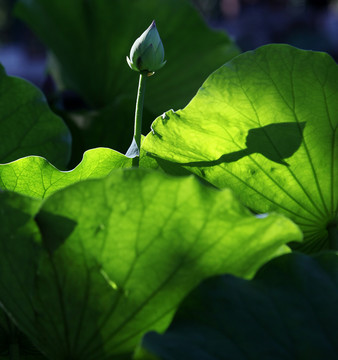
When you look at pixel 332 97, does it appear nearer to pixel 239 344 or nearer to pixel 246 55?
pixel 246 55

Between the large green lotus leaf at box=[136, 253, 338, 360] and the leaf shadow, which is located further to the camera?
the leaf shadow

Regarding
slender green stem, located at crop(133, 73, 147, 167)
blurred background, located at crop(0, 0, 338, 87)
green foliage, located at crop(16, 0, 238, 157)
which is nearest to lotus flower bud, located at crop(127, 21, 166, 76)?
slender green stem, located at crop(133, 73, 147, 167)

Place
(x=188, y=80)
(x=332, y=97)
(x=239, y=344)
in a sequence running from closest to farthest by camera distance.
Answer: (x=239, y=344), (x=332, y=97), (x=188, y=80)

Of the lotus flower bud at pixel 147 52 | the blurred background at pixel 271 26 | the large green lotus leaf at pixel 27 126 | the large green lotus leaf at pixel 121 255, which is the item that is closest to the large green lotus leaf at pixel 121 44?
the large green lotus leaf at pixel 27 126

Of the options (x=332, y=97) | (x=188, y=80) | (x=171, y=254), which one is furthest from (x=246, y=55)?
(x=188, y=80)

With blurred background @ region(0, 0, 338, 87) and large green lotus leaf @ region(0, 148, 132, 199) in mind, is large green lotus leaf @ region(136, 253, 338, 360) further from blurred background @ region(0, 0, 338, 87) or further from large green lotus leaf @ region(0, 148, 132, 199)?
blurred background @ region(0, 0, 338, 87)

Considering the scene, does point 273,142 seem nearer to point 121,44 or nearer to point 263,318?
point 263,318

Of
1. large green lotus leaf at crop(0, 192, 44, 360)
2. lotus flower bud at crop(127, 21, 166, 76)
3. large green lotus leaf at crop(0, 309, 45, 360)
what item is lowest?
large green lotus leaf at crop(0, 309, 45, 360)
